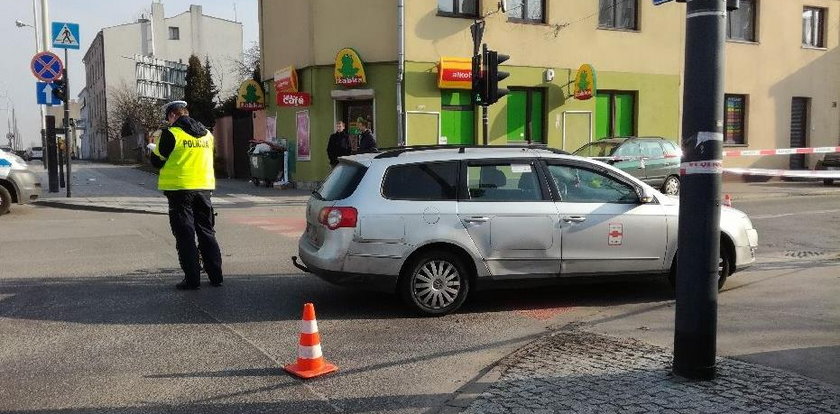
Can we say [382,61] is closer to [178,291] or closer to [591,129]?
[591,129]

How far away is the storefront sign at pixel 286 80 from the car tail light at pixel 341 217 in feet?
49.4

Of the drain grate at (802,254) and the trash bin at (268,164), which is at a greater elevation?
the trash bin at (268,164)

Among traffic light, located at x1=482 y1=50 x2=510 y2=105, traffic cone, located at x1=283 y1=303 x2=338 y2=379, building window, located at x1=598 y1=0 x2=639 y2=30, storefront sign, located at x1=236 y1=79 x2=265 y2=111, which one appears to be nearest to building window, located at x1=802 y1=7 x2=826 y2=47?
building window, located at x1=598 y1=0 x2=639 y2=30

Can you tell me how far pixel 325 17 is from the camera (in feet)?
64.6

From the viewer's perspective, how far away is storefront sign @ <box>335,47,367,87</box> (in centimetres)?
1902

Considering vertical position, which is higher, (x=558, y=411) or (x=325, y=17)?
(x=325, y=17)

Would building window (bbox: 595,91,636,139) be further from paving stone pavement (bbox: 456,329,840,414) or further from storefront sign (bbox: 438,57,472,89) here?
paving stone pavement (bbox: 456,329,840,414)

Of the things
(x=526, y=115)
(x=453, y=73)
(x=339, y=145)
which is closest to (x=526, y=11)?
(x=526, y=115)

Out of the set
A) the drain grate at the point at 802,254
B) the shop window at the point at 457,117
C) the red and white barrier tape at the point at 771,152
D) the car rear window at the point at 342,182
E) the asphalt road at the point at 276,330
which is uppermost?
the shop window at the point at 457,117

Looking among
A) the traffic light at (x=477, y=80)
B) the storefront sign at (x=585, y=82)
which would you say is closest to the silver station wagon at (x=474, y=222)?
the traffic light at (x=477, y=80)

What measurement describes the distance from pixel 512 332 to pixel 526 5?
54.9 feet

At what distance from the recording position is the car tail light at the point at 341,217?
19.7 feet

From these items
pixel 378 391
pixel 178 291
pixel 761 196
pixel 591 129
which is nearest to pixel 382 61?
pixel 591 129

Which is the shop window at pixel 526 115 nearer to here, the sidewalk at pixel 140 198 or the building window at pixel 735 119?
the sidewalk at pixel 140 198
